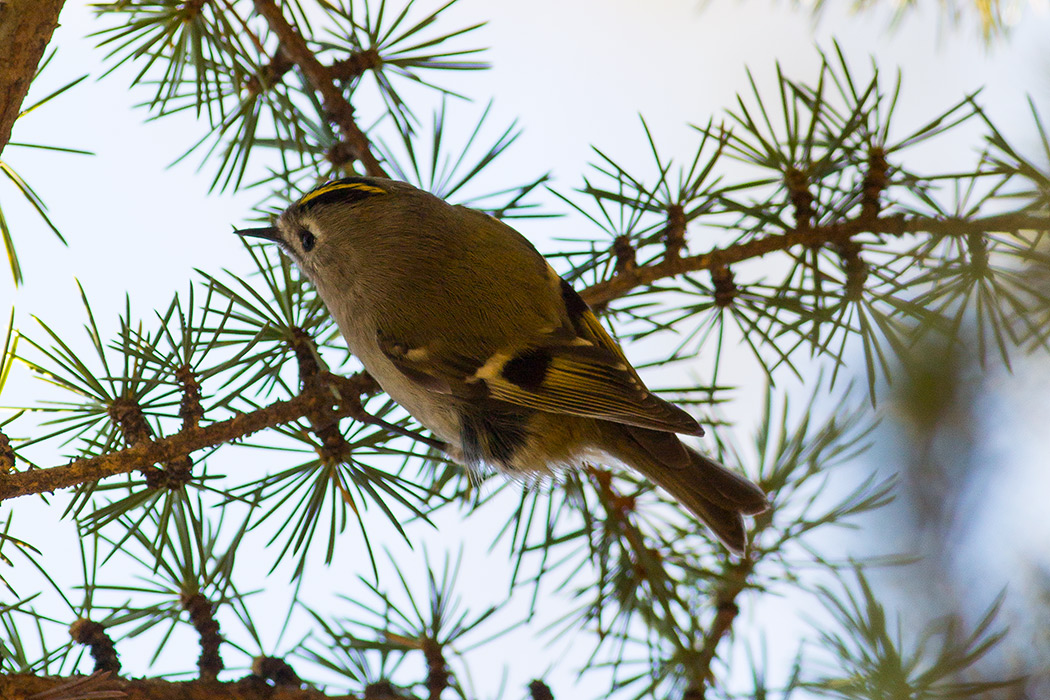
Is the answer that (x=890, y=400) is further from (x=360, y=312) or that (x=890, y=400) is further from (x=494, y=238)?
(x=360, y=312)

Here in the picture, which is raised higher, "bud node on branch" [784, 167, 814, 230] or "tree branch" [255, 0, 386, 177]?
"tree branch" [255, 0, 386, 177]

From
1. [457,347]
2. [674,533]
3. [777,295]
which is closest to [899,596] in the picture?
[674,533]

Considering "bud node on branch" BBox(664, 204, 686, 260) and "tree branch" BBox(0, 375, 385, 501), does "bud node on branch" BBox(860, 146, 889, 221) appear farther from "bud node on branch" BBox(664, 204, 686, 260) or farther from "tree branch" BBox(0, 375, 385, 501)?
"tree branch" BBox(0, 375, 385, 501)

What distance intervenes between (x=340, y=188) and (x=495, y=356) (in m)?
0.27

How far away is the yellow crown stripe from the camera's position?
3.37ft

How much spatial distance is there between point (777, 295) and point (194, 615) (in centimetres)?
63

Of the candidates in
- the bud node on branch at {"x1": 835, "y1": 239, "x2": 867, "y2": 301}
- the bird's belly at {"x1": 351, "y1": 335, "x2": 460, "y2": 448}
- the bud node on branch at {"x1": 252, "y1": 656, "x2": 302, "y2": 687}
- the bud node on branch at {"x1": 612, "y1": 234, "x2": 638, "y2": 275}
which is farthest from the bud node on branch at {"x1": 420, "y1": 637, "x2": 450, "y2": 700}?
the bud node on branch at {"x1": 835, "y1": 239, "x2": 867, "y2": 301}

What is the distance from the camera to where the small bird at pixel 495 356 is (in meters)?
1.00

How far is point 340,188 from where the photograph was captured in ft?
3.40

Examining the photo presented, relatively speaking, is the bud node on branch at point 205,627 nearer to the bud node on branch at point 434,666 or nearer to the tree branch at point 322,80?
the bud node on branch at point 434,666

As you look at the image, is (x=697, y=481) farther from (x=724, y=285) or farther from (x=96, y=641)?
(x=96, y=641)

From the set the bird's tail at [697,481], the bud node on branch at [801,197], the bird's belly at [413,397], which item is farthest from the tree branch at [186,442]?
the bud node on branch at [801,197]

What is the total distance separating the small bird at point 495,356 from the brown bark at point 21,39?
41cm

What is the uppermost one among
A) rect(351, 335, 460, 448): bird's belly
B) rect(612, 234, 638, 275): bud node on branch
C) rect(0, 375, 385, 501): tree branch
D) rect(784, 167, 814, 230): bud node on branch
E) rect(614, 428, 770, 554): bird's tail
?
rect(784, 167, 814, 230): bud node on branch
